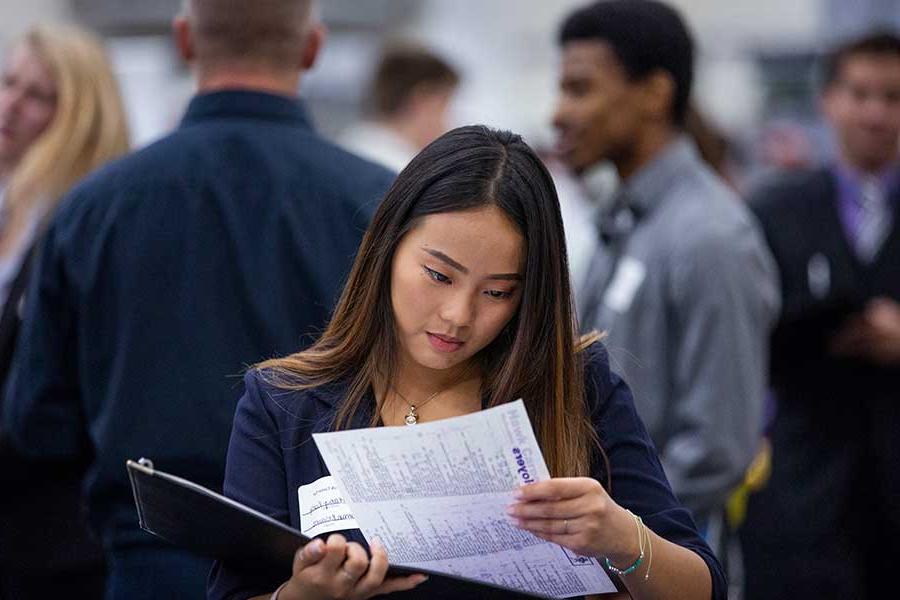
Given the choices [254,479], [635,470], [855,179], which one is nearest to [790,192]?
[855,179]

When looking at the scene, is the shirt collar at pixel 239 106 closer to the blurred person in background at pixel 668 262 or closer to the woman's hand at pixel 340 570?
the blurred person in background at pixel 668 262

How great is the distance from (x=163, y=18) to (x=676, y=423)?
479 inches

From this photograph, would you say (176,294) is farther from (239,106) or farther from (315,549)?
(315,549)

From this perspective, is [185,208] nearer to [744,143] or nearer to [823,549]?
[823,549]

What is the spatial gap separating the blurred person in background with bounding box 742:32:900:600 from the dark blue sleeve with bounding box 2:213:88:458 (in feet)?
7.57

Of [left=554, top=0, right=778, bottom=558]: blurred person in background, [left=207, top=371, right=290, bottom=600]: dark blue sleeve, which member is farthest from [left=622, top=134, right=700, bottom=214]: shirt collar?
[left=207, top=371, right=290, bottom=600]: dark blue sleeve

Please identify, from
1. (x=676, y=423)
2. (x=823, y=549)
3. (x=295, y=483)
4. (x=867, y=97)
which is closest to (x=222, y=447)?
(x=295, y=483)

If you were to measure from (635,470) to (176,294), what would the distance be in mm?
1093

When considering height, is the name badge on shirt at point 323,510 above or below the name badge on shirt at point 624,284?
above

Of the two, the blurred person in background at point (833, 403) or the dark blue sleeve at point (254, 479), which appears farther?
the blurred person in background at point (833, 403)

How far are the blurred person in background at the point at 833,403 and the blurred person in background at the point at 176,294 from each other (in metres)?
1.94

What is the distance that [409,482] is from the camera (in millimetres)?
2008

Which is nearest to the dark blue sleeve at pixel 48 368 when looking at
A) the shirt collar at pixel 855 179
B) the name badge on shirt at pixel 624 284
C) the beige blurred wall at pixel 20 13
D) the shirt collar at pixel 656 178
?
the name badge on shirt at pixel 624 284

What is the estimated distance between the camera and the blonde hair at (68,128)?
380 cm
